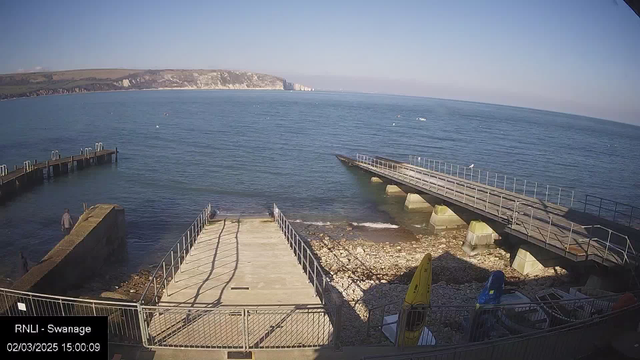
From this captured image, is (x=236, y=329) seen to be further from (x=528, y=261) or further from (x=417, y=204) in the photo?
(x=417, y=204)

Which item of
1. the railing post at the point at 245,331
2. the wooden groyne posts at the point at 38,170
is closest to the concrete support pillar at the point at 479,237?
the railing post at the point at 245,331

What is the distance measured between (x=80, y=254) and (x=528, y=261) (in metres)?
18.7

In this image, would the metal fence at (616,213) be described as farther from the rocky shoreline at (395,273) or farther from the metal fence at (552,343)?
the metal fence at (552,343)

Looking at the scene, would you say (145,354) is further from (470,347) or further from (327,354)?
(470,347)

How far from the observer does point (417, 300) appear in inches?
309

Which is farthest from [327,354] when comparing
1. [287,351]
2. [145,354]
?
[145,354]

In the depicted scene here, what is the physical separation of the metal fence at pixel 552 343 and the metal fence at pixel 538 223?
7.36m

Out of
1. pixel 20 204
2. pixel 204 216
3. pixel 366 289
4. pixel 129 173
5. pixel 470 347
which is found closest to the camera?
pixel 470 347

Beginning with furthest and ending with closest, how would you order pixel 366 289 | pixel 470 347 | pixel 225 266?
1. pixel 366 289
2. pixel 225 266
3. pixel 470 347

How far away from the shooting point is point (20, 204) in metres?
28.5

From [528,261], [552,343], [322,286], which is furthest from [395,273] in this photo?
[552,343]

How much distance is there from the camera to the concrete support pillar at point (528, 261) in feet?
59.3

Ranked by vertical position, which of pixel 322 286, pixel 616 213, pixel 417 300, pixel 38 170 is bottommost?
pixel 38 170

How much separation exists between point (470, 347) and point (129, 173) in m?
40.2
